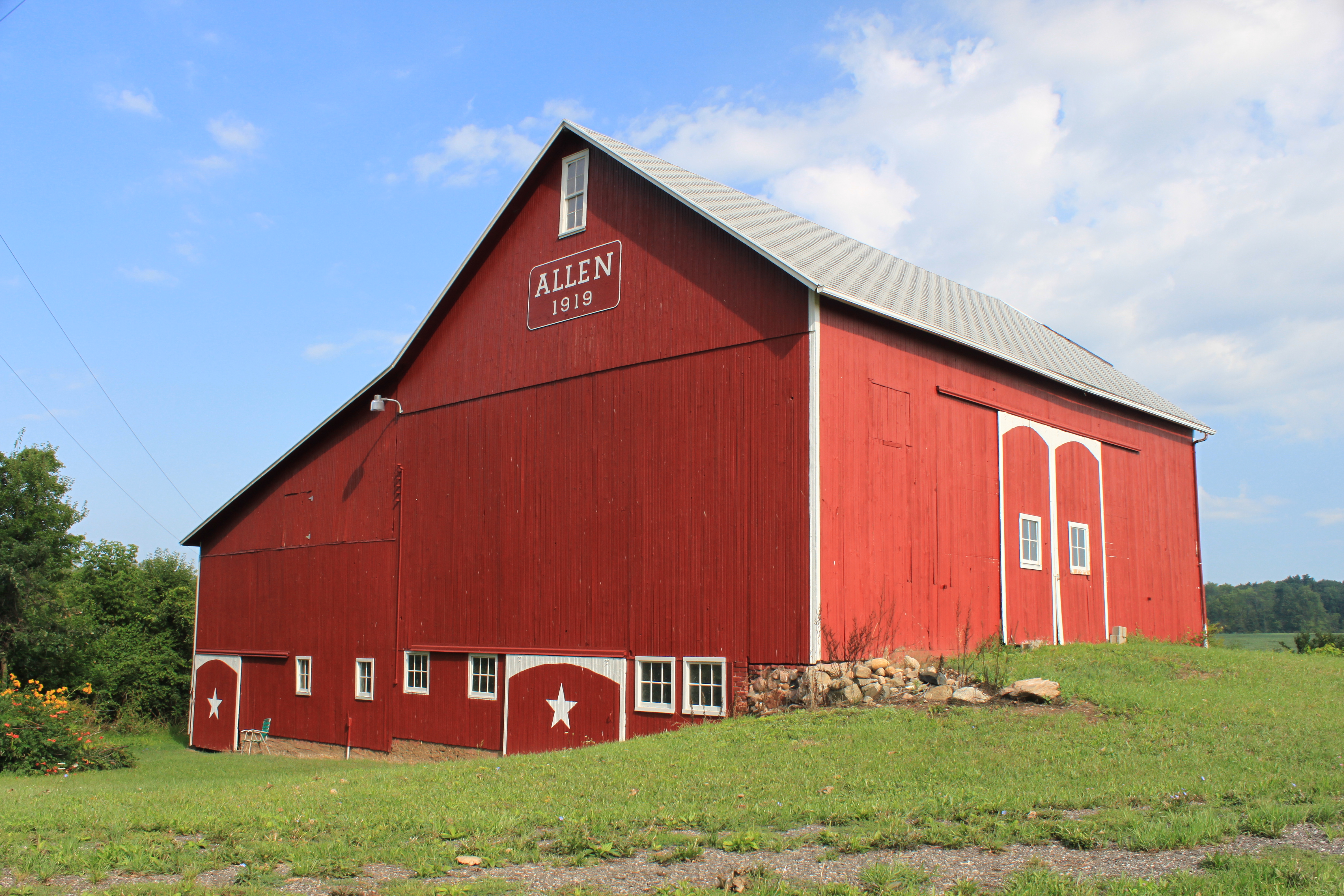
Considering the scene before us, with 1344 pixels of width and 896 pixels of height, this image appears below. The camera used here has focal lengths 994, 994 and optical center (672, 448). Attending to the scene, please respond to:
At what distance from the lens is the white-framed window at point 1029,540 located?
18.5 metres

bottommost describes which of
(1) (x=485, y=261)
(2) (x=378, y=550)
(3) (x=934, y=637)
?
(3) (x=934, y=637)

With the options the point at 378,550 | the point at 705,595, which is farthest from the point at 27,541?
the point at 705,595

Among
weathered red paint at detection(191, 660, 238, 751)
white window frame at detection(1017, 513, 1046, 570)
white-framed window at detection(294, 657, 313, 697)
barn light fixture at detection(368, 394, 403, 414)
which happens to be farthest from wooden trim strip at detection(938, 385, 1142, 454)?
weathered red paint at detection(191, 660, 238, 751)

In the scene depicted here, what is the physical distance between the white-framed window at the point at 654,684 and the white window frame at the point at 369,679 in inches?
311

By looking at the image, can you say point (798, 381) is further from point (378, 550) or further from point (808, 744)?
point (378, 550)

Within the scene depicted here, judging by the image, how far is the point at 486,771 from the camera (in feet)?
38.8

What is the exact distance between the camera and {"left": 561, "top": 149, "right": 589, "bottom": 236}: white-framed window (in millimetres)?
19000

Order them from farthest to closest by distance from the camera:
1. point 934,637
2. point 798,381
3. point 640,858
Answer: point 934,637 → point 798,381 → point 640,858

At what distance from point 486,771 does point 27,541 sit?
25920mm

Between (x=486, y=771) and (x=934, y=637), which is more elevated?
(x=934, y=637)

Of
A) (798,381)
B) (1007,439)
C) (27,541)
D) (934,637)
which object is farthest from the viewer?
(27,541)

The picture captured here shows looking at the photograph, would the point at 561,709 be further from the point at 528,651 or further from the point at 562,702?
the point at 528,651

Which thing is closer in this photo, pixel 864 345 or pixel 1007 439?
pixel 864 345

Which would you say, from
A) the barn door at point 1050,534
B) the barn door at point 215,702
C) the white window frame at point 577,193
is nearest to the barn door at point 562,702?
the barn door at point 1050,534
